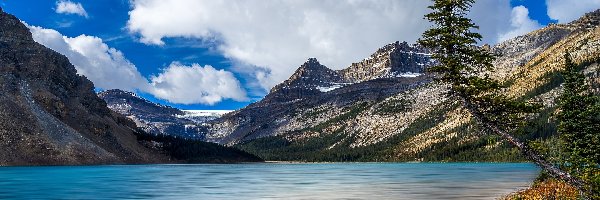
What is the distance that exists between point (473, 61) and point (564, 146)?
105ft

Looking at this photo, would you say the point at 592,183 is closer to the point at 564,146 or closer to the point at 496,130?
the point at 496,130

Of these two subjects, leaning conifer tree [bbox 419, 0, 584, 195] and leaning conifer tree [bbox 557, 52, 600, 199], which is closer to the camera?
leaning conifer tree [bbox 419, 0, 584, 195]

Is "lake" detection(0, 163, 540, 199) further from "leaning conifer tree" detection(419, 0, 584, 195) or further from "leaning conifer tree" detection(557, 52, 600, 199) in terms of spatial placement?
"leaning conifer tree" detection(419, 0, 584, 195)

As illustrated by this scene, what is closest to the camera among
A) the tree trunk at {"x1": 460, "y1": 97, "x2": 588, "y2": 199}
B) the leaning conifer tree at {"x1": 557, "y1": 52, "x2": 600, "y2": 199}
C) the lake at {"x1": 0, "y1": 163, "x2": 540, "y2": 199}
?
the tree trunk at {"x1": 460, "y1": 97, "x2": 588, "y2": 199}

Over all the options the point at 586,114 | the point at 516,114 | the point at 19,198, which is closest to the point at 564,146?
the point at 586,114

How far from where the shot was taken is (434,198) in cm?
5519

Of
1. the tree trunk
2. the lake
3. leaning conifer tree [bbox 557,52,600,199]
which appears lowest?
the lake

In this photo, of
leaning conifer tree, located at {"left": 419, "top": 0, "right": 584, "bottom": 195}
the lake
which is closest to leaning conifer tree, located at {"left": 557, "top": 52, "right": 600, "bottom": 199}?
the lake

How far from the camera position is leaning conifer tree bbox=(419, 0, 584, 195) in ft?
93.9

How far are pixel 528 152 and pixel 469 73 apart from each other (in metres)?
5.36

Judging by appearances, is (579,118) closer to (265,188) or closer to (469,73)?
(469,73)

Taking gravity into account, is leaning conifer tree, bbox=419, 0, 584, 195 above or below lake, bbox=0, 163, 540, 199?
above

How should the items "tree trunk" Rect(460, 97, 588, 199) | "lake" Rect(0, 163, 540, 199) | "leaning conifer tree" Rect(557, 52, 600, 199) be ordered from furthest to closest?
"lake" Rect(0, 163, 540, 199) < "leaning conifer tree" Rect(557, 52, 600, 199) < "tree trunk" Rect(460, 97, 588, 199)

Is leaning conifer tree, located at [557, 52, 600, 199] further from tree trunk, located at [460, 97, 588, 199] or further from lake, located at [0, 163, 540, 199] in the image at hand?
tree trunk, located at [460, 97, 588, 199]
